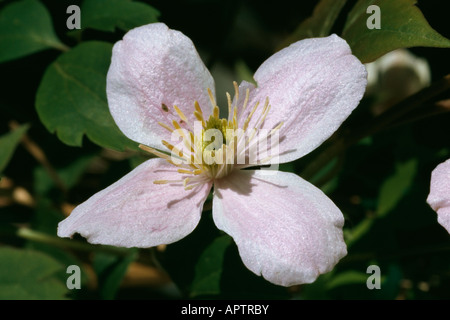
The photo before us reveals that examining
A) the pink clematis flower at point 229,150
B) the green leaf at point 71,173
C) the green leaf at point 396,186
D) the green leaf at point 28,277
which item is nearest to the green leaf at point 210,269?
the pink clematis flower at point 229,150

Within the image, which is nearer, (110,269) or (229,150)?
(229,150)

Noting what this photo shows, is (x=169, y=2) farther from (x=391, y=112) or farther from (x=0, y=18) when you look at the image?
(x=391, y=112)

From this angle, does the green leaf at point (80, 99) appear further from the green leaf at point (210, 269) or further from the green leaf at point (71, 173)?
the green leaf at point (71, 173)

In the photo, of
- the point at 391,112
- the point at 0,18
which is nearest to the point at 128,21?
the point at 0,18

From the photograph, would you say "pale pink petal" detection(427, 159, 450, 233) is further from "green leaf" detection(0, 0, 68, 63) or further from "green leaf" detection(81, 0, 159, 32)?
"green leaf" detection(0, 0, 68, 63)

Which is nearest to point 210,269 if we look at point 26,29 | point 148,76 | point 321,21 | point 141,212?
point 141,212

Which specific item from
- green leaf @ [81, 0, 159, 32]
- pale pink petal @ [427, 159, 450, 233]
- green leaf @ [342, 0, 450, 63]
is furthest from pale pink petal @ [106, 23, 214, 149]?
pale pink petal @ [427, 159, 450, 233]

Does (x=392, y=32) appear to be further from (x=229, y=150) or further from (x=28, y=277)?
(x=28, y=277)

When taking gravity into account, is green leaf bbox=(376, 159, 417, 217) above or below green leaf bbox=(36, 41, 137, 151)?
below
